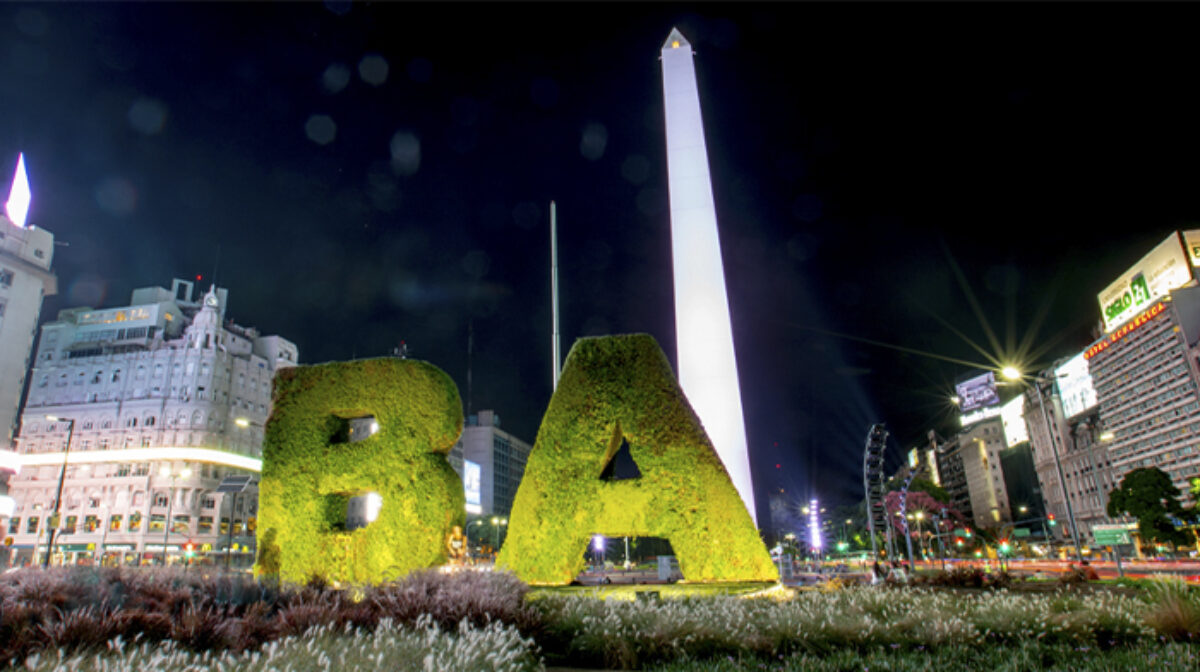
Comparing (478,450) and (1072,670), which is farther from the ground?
(478,450)

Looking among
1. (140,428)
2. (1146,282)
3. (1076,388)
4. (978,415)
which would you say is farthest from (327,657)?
(978,415)

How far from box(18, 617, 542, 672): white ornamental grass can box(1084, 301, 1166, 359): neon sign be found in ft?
310

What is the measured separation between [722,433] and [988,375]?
12029cm

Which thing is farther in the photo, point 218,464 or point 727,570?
point 218,464

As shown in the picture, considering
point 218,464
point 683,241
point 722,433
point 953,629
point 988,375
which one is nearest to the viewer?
point 953,629

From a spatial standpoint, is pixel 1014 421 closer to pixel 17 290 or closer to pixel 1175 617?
pixel 1175 617

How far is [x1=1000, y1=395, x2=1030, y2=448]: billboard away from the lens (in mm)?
121312

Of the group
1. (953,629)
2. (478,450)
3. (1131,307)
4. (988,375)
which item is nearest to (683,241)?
(953,629)

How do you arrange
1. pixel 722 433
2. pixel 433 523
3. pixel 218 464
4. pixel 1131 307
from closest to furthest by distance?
pixel 433 523
pixel 722 433
pixel 218 464
pixel 1131 307

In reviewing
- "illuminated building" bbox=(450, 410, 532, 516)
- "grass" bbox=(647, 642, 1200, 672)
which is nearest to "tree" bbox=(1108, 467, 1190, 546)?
"grass" bbox=(647, 642, 1200, 672)

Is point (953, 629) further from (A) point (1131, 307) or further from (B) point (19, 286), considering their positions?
(A) point (1131, 307)

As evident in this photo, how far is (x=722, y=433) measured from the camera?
992 inches

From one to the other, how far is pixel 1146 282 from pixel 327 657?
10151 cm

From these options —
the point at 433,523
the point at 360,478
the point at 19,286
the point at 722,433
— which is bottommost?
the point at 433,523
